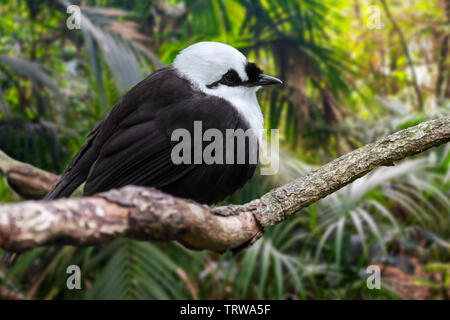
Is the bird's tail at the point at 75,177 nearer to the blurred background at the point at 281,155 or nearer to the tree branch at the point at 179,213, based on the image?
the blurred background at the point at 281,155

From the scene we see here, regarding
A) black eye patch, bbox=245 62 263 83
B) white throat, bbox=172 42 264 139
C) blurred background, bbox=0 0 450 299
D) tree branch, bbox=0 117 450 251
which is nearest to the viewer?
tree branch, bbox=0 117 450 251

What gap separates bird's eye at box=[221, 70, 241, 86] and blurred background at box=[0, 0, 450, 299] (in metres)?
0.36

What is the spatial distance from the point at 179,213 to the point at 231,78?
642 millimetres

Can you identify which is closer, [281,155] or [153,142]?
[153,142]

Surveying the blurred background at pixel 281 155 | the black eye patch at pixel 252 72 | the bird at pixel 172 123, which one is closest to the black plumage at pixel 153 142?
the bird at pixel 172 123

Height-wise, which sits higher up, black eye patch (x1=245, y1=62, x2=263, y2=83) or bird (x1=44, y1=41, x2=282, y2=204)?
black eye patch (x1=245, y1=62, x2=263, y2=83)

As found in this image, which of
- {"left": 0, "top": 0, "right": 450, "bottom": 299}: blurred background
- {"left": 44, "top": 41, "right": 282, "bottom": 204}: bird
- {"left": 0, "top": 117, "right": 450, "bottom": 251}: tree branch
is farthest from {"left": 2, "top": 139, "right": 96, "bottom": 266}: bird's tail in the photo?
{"left": 0, "top": 117, "right": 450, "bottom": 251}: tree branch

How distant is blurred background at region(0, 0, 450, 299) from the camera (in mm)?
2402

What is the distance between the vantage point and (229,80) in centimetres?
141

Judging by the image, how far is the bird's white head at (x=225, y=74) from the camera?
1.30m

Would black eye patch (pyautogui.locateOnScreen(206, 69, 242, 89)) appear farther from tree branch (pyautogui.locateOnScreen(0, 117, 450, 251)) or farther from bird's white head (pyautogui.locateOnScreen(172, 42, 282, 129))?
tree branch (pyautogui.locateOnScreen(0, 117, 450, 251))

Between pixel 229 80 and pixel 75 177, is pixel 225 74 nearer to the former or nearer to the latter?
pixel 229 80

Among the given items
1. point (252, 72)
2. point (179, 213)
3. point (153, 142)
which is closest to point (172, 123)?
point (153, 142)

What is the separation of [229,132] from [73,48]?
14.0ft
